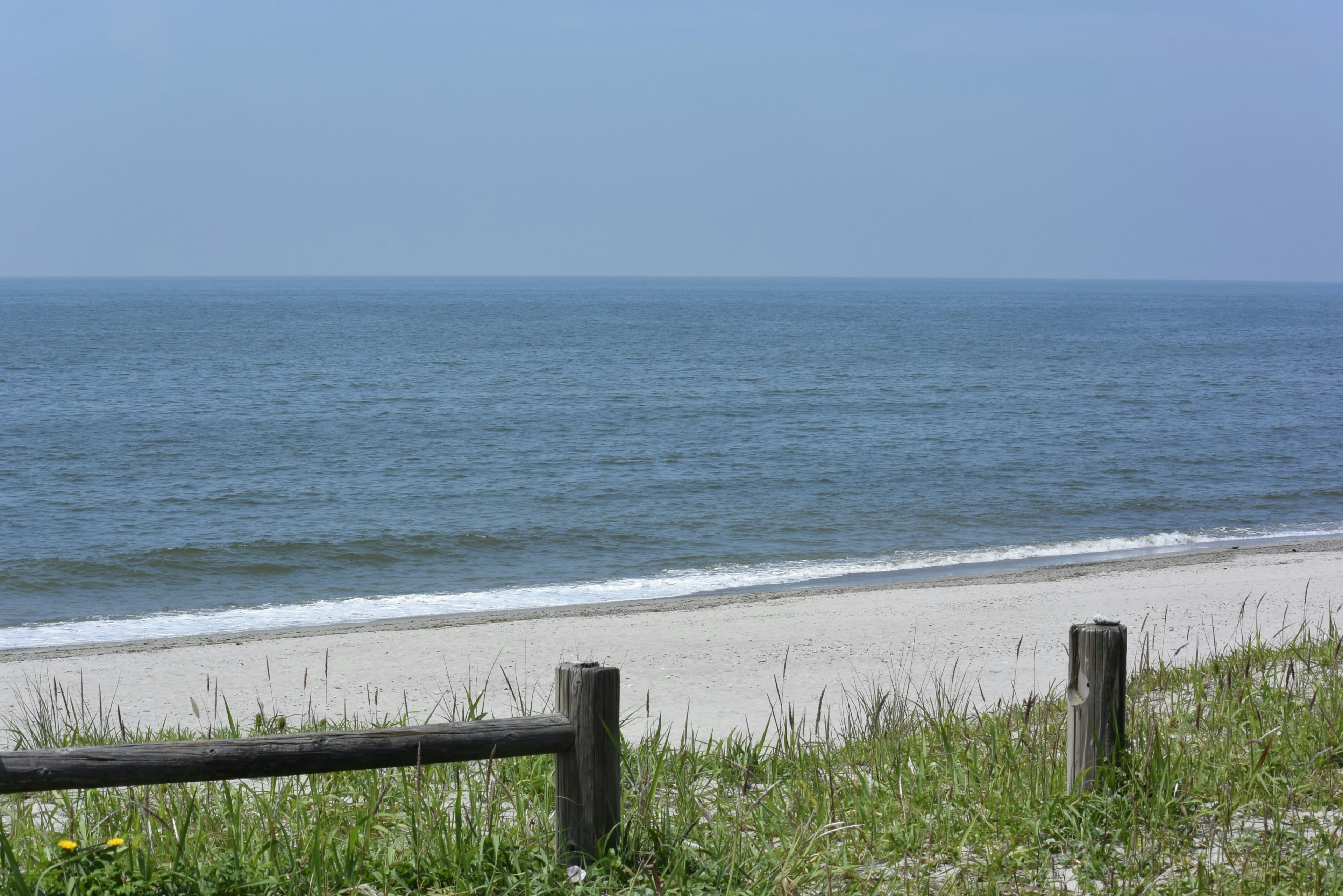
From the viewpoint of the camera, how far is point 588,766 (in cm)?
361

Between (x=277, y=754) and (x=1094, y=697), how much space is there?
3.07 m

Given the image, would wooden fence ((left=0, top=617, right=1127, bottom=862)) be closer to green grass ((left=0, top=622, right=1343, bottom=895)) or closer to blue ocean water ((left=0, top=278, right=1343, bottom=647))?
green grass ((left=0, top=622, right=1343, bottom=895))

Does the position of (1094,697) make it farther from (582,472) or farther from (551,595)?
(582,472)

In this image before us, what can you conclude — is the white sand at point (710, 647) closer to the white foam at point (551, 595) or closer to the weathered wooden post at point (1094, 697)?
the white foam at point (551, 595)

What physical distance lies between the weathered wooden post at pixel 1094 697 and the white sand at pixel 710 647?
5465mm

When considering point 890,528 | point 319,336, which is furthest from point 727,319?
point 890,528

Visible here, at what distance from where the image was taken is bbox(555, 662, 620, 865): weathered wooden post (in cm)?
355

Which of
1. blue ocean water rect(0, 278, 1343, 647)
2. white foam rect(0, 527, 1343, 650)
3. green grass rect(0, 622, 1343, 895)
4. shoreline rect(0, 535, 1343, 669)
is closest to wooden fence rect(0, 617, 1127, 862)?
green grass rect(0, 622, 1343, 895)

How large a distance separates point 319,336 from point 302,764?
3261 inches

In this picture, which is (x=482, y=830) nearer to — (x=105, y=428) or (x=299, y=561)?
(x=299, y=561)

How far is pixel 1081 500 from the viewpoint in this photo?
78.5 ft

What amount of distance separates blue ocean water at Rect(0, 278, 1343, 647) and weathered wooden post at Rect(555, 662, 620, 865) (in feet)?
41.6

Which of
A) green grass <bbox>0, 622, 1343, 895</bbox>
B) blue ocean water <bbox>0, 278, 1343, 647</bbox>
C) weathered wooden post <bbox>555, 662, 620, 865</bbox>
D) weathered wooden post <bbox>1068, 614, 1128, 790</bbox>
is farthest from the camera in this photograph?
blue ocean water <bbox>0, 278, 1343, 647</bbox>

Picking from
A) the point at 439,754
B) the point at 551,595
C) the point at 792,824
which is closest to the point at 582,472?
the point at 551,595
